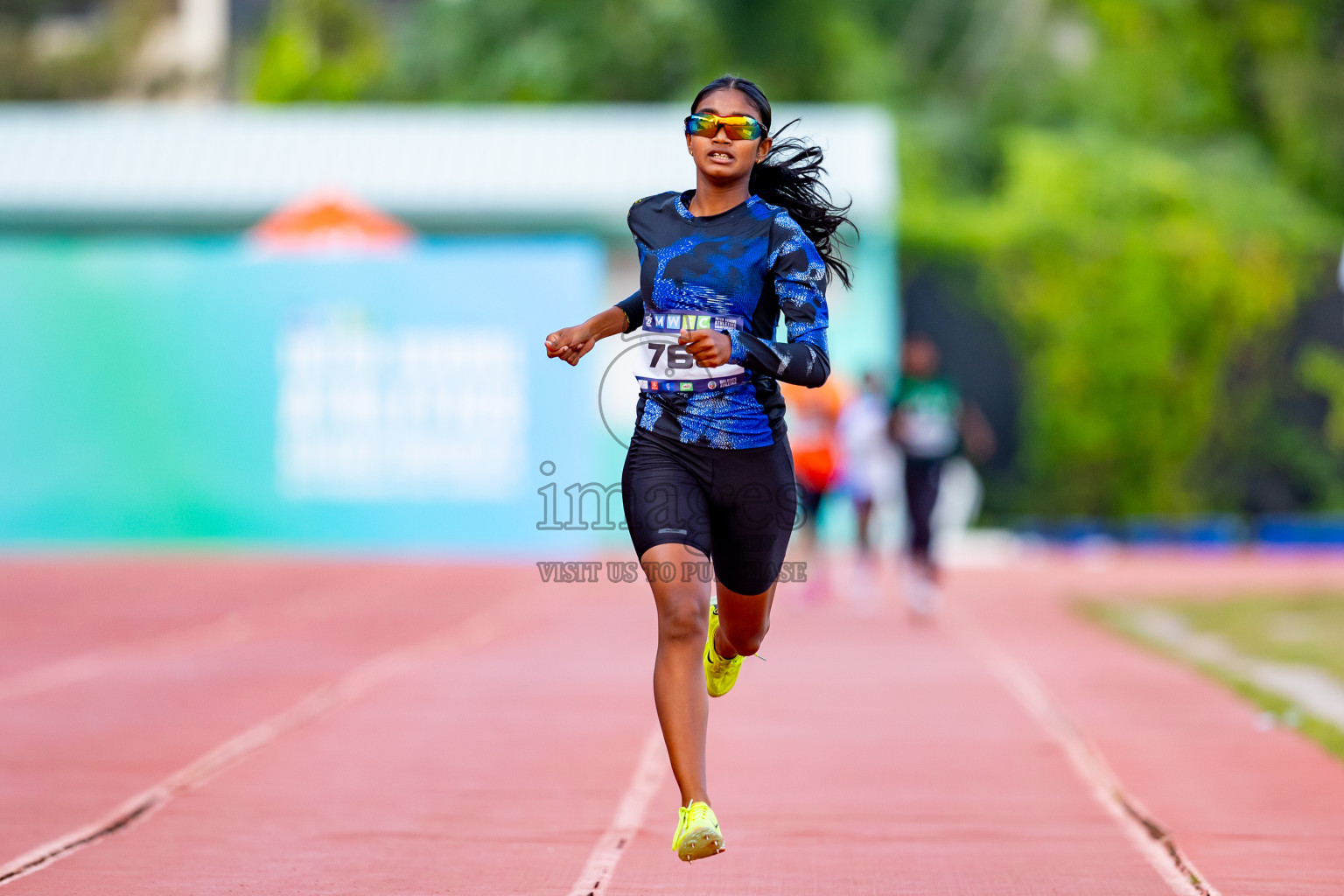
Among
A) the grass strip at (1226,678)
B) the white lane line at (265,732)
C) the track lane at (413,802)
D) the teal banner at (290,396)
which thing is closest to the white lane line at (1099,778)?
the grass strip at (1226,678)

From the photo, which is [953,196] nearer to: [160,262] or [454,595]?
[160,262]

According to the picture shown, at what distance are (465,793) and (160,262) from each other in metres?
17.2

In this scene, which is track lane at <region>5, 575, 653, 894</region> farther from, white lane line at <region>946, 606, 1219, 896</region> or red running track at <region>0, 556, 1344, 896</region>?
white lane line at <region>946, 606, 1219, 896</region>

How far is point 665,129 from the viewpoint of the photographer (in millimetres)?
28047

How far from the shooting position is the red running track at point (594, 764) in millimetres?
5938

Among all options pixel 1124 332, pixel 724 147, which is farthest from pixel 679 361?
pixel 1124 332

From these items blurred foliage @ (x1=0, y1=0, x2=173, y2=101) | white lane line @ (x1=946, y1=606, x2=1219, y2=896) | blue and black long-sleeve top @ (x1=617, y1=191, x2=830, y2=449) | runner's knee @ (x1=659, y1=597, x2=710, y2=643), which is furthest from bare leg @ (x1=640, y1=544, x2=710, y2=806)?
blurred foliage @ (x1=0, y1=0, x2=173, y2=101)

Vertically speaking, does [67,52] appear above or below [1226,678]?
above

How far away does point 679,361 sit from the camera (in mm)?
5605

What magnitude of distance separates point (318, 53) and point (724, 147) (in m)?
47.3

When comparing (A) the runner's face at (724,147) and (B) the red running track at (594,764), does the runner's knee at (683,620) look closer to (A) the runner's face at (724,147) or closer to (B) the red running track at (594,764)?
(B) the red running track at (594,764)

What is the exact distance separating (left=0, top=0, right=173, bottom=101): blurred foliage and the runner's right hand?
52.7m

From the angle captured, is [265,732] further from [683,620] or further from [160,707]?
[683,620]

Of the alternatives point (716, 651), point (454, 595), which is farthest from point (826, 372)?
point (454, 595)
